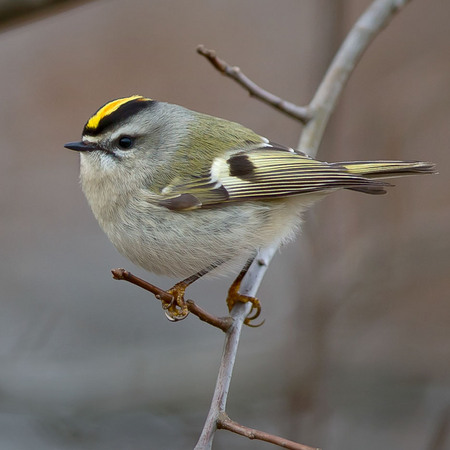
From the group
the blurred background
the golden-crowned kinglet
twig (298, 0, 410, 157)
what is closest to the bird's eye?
the golden-crowned kinglet

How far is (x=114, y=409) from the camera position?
123 inches

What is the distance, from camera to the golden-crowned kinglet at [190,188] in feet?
7.62

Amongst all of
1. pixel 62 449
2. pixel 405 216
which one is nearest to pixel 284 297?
pixel 405 216

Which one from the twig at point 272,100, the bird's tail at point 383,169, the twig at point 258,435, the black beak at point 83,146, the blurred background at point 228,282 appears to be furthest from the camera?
the blurred background at point 228,282

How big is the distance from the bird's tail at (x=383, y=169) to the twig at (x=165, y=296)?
0.60 meters

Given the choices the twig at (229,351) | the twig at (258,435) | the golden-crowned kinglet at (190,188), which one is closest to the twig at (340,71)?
the golden-crowned kinglet at (190,188)

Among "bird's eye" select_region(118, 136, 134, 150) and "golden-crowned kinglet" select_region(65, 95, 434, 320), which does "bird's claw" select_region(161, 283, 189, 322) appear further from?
"bird's eye" select_region(118, 136, 134, 150)

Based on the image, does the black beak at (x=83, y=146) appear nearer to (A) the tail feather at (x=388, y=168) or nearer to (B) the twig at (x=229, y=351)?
(B) the twig at (x=229, y=351)

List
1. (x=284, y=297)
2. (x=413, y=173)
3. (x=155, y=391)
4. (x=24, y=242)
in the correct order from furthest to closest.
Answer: (x=24, y=242) → (x=284, y=297) → (x=155, y=391) → (x=413, y=173)

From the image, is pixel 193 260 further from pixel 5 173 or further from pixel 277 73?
pixel 277 73

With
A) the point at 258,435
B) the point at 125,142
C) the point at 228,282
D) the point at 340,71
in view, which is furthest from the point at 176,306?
the point at 228,282

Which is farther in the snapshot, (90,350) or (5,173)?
(5,173)

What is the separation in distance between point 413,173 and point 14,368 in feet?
6.25

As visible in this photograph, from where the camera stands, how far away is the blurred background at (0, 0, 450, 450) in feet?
9.87
